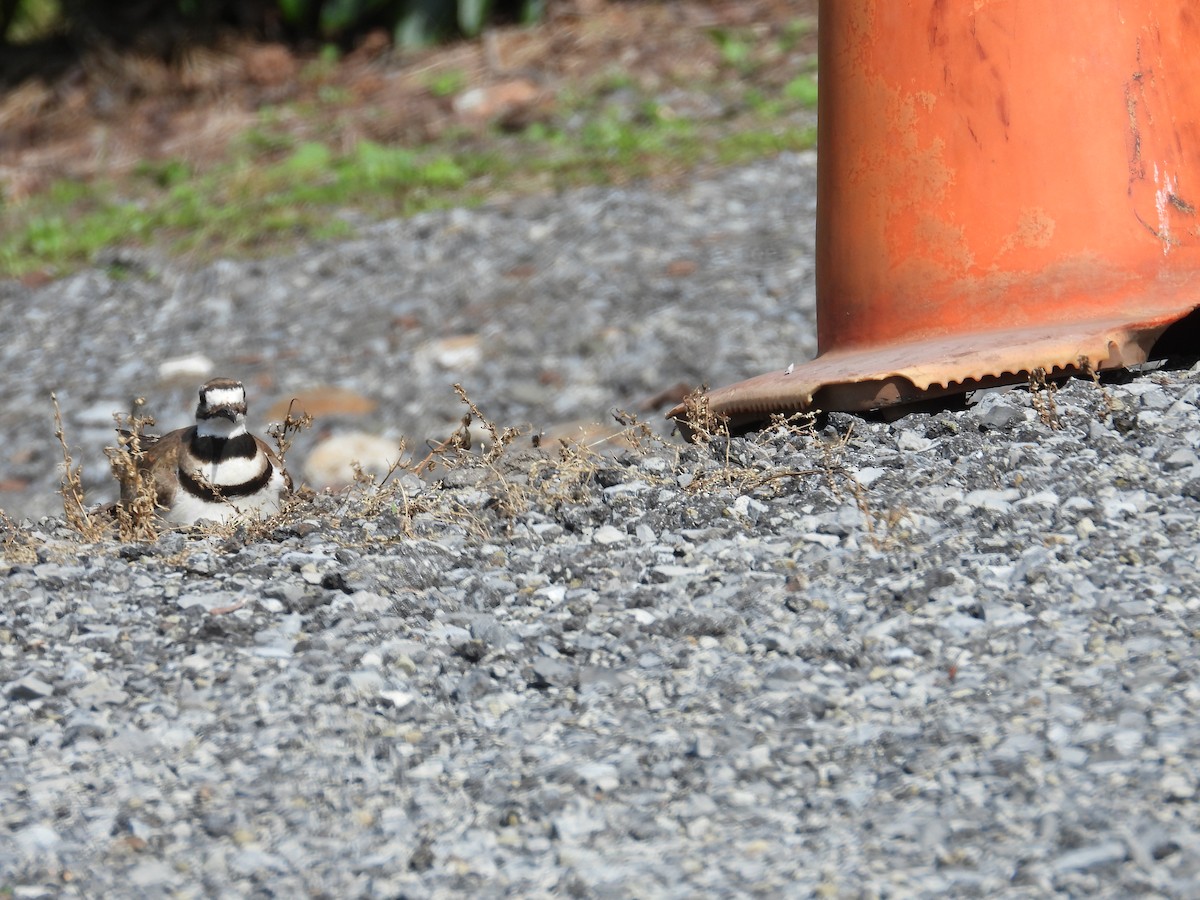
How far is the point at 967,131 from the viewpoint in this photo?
4609mm

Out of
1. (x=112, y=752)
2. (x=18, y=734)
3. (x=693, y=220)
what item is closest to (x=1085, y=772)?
(x=112, y=752)

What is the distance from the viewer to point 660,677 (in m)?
3.46

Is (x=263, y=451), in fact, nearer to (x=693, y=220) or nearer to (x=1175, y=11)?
(x=1175, y=11)

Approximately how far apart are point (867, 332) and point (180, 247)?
5947 mm

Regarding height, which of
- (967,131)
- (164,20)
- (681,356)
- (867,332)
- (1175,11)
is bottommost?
(681,356)

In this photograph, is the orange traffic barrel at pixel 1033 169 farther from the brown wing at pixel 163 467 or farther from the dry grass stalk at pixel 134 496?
the brown wing at pixel 163 467

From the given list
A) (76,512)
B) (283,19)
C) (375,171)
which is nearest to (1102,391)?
(76,512)

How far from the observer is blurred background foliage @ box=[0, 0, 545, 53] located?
484 inches

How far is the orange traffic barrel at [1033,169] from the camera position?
4.55 m

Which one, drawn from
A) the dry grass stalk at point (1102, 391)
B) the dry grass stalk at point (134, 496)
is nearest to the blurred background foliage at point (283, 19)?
the dry grass stalk at point (134, 496)

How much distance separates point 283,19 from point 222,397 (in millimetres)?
8548

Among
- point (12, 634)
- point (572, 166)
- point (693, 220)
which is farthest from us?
point (572, 166)

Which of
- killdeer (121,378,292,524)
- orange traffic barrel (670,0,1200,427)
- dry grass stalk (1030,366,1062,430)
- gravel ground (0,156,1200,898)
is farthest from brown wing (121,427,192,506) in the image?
dry grass stalk (1030,366,1062,430)

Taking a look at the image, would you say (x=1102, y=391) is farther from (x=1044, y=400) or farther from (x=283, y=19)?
(x=283, y=19)
